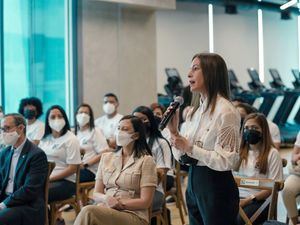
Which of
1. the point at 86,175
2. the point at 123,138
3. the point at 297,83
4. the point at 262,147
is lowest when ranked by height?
the point at 86,175

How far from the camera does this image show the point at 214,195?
2.54m

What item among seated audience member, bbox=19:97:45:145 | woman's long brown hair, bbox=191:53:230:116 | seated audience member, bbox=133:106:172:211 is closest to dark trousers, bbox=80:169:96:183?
seated audience member, bbox=19:97:45:145

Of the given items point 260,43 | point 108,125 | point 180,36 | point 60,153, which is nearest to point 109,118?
point 108,125

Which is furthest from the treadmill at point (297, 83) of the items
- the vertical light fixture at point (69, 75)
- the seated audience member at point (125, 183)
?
the seated audience member at point (125, 183)

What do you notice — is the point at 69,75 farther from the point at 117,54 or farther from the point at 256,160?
the point at 256,160

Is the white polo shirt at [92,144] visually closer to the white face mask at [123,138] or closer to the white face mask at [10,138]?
the white face mask at [10,138]

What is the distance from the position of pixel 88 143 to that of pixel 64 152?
903 mm

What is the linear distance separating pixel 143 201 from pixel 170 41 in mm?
8178

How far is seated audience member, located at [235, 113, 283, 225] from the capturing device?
379 centimetres

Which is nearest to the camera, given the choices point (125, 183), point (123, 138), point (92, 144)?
point (125, 183)

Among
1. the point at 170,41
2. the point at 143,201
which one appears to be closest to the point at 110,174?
the point at 143,201

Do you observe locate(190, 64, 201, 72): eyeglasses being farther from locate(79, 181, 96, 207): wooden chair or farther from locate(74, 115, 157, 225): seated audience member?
locate(79, 181, 96, 207): wooden chair

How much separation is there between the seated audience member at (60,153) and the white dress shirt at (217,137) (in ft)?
7.56

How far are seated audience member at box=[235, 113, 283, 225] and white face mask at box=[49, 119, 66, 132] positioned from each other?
5.94 feet
